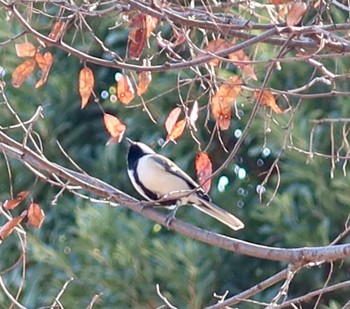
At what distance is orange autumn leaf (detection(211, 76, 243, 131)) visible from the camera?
2379 mm

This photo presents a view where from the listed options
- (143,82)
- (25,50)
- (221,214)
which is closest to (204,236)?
(143,82)

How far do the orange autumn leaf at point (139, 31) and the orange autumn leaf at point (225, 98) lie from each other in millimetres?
190

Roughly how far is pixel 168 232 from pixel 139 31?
2.26 m

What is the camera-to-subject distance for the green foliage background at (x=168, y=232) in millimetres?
4395

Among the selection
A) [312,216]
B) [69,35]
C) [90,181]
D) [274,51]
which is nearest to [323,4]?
[90,181]

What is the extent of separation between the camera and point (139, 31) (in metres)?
2.43

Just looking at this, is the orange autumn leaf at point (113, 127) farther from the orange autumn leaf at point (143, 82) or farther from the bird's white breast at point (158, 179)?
the bird's white breast at point (158, 179)

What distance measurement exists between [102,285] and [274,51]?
1.11m

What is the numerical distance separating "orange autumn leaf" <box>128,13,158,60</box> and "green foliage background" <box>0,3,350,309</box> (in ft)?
5.82

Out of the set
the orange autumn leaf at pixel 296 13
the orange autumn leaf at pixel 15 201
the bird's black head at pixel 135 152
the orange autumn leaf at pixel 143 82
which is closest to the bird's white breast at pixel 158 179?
the bird's black head at pixel 135 152

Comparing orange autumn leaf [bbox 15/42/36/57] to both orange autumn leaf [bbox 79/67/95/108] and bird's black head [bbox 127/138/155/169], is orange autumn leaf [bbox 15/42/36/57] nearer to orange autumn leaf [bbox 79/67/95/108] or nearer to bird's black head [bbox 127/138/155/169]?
orange autumn leaf [bbox 79/67/95/108]

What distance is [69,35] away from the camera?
5.09m

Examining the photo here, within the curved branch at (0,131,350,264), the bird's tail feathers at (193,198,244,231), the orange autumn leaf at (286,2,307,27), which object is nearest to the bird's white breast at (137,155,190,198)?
the bird's tail feathers at (193,198,244,231)

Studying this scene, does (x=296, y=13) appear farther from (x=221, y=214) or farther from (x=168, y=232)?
(x=168, y=232)
